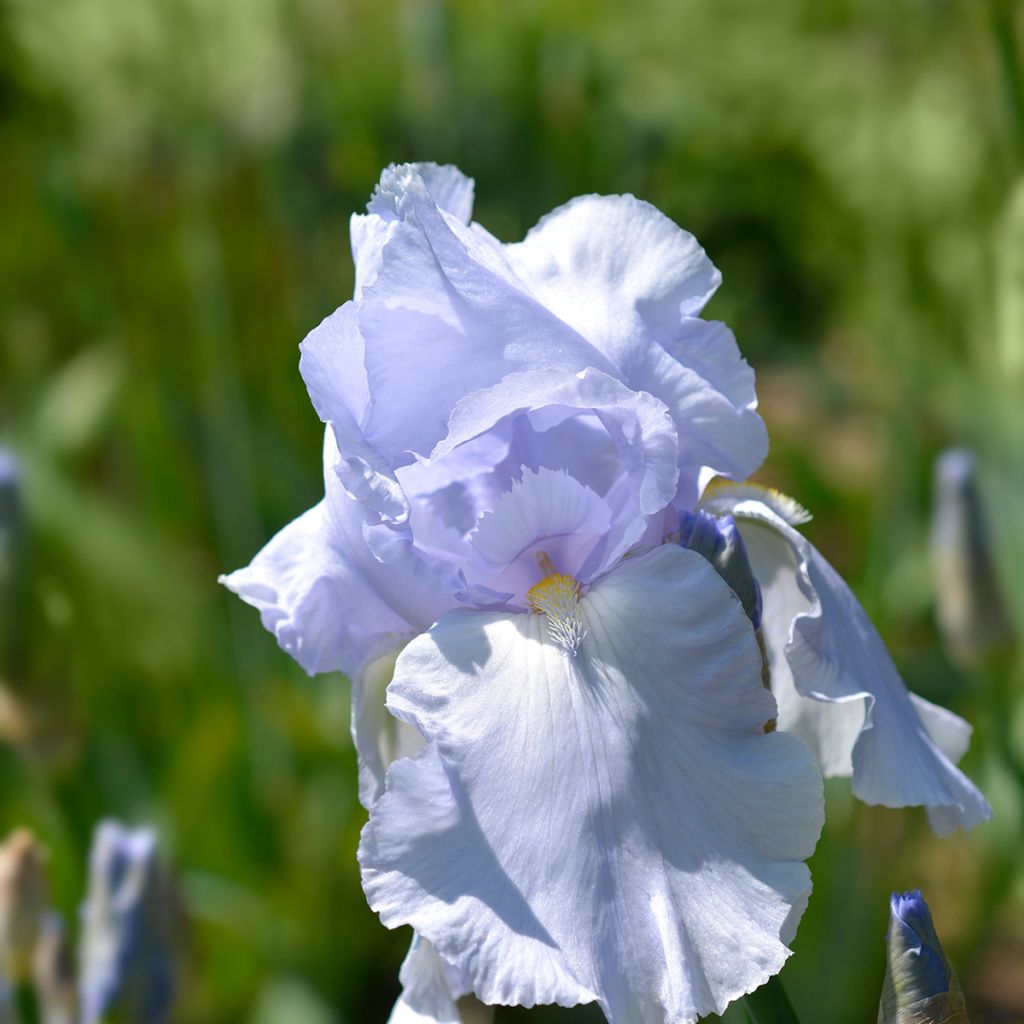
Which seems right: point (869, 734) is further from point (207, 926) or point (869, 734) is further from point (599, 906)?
point (207, 926)

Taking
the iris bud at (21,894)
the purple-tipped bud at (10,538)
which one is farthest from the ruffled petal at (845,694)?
the purple-tipped bud at (10,538)

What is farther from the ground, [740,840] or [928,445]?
[740,840]

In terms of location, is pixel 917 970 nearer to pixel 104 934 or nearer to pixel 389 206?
pixel 389 206

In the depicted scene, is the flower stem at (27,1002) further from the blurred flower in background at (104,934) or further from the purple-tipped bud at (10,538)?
the purple-tipped bud at (10,538)

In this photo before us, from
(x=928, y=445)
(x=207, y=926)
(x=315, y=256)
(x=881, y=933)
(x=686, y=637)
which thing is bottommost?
(x=881, y=933)

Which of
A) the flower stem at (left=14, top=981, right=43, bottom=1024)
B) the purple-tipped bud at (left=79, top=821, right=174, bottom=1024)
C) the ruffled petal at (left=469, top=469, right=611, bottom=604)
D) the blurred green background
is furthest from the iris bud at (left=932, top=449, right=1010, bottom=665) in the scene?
the flower stem at (left=14, top=981, right=43, bottom=1024)

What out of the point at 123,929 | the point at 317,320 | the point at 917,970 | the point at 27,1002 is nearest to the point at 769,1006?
the point at 917,970

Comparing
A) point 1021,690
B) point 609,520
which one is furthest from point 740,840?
point 1021,690

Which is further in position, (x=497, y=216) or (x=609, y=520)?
(x=497, y=216)
